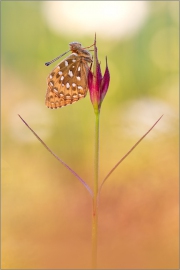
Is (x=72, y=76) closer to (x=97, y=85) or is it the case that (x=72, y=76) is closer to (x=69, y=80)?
(x=69, y=80)

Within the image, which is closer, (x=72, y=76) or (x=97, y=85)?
(x=97, y=85)

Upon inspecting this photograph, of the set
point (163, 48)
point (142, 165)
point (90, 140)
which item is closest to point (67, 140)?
point (90, 140)

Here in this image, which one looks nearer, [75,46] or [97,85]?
[97,85]

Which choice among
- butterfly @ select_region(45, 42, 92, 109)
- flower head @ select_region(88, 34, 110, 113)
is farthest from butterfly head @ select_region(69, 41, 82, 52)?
flower head @ select_region(88, 34, 110, 113)

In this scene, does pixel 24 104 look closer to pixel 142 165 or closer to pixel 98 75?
pixel 142 165

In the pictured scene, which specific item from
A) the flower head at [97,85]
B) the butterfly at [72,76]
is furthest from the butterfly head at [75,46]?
the flower head at [97,85]

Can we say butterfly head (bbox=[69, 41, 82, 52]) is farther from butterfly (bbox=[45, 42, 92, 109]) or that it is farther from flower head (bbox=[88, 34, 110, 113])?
flower head (bbox=[88, 34, 110, 113])

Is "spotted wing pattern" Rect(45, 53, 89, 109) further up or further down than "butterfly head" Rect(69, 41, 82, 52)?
further down

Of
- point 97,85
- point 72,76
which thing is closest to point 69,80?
point 72,76

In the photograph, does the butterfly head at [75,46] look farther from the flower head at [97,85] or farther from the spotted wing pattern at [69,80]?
the flower head at [97,85]
